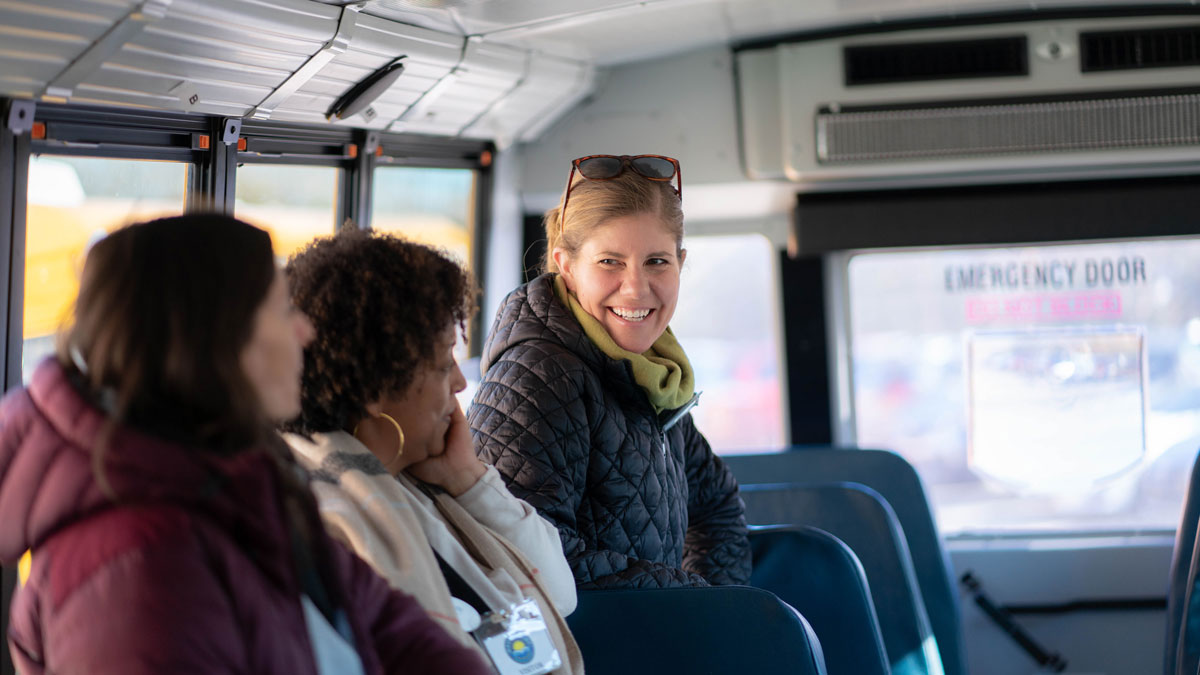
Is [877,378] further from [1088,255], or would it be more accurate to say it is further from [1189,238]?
[1189,238]

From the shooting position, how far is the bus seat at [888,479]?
3.74 metres

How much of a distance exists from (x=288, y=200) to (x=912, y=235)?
235 centimetres

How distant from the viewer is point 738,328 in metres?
4.52

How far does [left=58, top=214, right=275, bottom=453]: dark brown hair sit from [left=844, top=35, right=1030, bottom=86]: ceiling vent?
10.9 feet

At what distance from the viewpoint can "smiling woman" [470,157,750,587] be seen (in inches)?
81.7

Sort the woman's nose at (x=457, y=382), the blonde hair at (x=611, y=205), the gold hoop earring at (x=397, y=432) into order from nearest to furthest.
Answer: the gold hoop earring at (x=397, y=432) < the woman's nose at (x=457, y=382) < the blonde hair at (x=611, y=205)

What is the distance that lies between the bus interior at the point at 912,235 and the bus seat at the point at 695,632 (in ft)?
3.96

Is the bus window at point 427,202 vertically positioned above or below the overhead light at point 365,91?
below

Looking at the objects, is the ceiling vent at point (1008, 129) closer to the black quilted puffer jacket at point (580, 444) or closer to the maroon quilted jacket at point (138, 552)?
the black quilted puffer jacket at point (580, 444)

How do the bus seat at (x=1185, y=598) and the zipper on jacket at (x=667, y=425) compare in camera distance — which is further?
the bus seat at (x=1185, y=598)

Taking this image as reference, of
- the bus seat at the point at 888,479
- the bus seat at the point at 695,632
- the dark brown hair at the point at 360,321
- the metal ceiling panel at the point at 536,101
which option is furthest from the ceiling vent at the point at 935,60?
the dark brown hair at the point at 360,321

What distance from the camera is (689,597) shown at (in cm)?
214

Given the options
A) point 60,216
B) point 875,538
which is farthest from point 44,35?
point 875,538

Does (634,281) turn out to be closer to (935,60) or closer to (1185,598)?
(1185,598)
